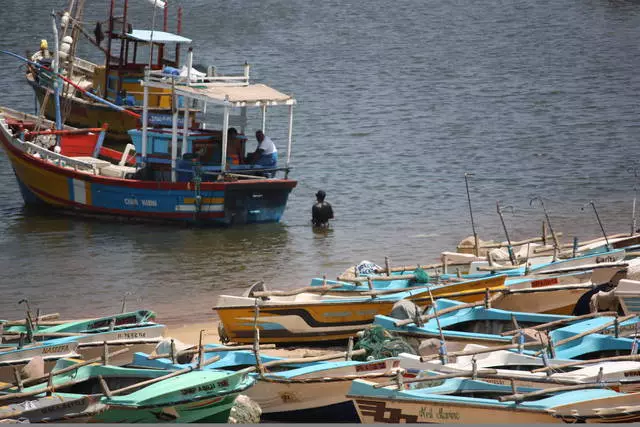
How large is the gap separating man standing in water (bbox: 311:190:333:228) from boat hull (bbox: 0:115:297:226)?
604 mm

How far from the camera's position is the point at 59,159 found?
25031 millimetres

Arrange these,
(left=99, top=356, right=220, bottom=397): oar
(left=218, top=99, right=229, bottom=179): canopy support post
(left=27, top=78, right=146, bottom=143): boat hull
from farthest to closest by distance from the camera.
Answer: (left=27, top=78, right=146, bottom=143): boat hull
(left=218, top=99, right=229, bottom=179): canopy support post
(left=99, top=356, right=220, bottom=397): oar

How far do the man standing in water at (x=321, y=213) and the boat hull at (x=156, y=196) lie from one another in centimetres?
60

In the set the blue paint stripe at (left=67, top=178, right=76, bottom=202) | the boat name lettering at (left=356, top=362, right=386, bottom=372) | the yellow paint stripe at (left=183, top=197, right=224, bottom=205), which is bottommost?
the blue paint stripe at (left=67, top=178, right=76, bottom=202)

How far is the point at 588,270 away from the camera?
635 inches

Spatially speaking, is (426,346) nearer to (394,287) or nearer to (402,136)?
(394,287)

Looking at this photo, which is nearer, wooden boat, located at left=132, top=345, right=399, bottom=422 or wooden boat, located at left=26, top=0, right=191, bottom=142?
wooden boat, located at left=132, top=345, right=399, bottom=422

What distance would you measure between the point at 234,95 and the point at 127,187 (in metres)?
2.79

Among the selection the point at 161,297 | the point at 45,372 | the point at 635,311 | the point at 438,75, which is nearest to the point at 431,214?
the point at 161,297

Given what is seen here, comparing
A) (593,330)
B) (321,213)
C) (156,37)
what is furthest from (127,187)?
(593,330)

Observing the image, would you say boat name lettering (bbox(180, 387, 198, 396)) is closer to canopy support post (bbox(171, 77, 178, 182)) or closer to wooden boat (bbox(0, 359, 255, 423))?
wooden boat (bbox(0, 359, 255, 423))

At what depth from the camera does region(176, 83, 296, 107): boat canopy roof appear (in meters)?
22.8

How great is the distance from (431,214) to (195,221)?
4518 mm

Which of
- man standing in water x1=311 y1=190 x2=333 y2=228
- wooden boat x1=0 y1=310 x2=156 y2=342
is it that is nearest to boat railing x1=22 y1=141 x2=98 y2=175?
man standing in water x1=311 y1=190 x2=333 y2=228
